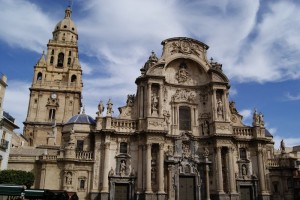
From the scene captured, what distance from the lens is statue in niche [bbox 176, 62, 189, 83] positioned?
35062 millimetres

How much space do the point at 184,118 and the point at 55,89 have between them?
26037 millimetres

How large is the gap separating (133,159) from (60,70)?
2979 centimetres

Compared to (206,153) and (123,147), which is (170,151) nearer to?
(206,153)

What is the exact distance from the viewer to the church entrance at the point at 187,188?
31.0m

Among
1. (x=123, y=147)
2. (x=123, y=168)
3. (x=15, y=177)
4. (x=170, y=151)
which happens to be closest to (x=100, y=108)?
(x=123, y=147)

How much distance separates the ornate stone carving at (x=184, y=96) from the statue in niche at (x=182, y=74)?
1272 millimetres

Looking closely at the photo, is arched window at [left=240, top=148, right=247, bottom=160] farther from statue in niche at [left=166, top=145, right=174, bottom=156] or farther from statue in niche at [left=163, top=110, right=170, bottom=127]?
statue in niche at [left=163, top=110, right=170, bottom=127]

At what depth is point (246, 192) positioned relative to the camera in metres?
32.2

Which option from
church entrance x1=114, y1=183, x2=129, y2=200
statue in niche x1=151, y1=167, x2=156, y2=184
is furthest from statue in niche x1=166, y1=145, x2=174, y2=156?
church entrance x1=114, y1=183, x2=129, y2=200

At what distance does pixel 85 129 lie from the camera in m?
31.8

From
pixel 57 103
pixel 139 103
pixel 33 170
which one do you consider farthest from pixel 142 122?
pixel 57 103

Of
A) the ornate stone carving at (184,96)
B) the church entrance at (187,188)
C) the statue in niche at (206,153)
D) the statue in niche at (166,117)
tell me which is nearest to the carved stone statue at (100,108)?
the statue in niche at (166,117)

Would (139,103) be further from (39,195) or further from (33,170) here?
(39,195)

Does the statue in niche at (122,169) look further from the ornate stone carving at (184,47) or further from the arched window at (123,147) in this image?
the ornate stone carving at (184,47)
